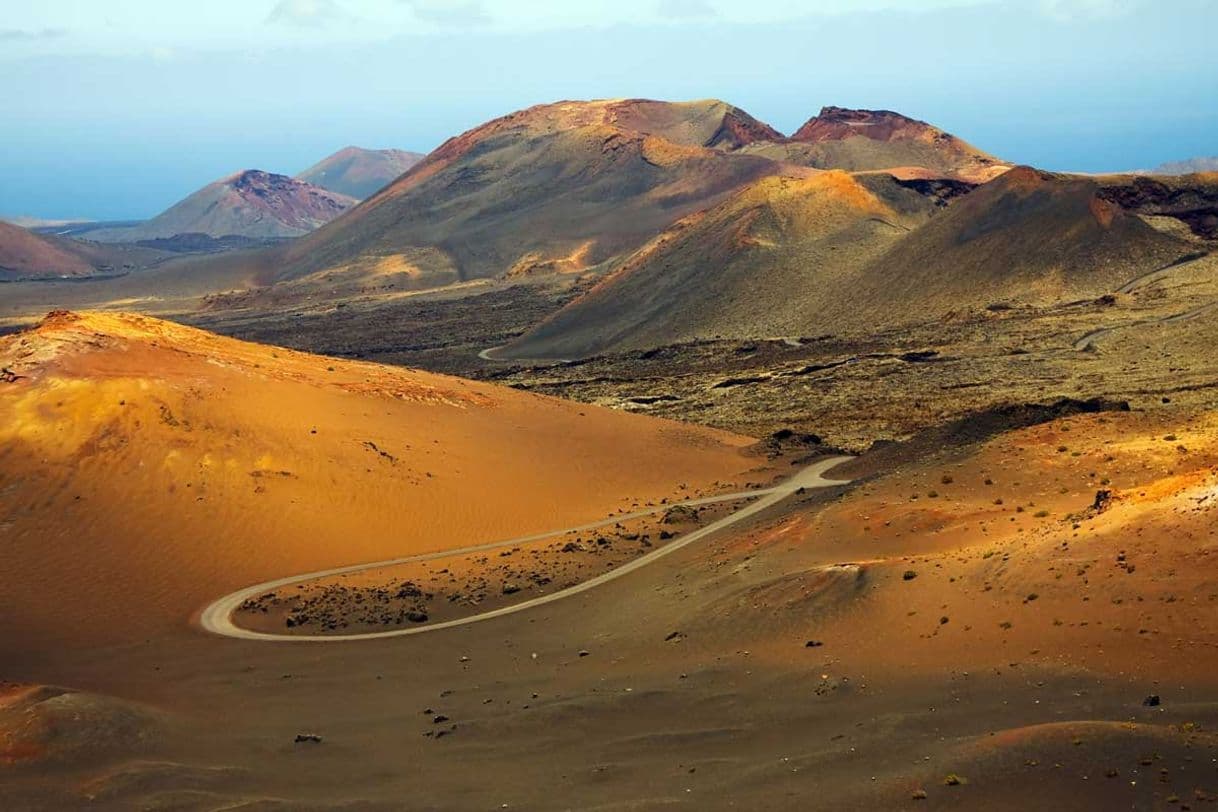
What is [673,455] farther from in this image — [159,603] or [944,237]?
[944,237]

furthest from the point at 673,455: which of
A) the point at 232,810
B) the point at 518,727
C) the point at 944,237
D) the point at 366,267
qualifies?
the point at 366,267

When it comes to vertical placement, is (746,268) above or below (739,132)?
below

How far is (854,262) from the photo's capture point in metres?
93.6

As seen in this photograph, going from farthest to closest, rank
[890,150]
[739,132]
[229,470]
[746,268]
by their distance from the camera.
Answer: [739,132], [890,150], [746,268], [229,470]

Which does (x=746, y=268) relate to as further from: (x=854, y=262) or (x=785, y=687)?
(x=785, y=687)

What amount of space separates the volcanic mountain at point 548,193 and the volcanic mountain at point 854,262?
36817 mm

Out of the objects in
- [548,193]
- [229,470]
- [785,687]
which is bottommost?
[785,687]

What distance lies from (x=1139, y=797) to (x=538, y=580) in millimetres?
19577

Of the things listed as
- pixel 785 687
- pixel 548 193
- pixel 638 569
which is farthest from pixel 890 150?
pixel 785 687

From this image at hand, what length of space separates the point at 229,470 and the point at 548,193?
130 m

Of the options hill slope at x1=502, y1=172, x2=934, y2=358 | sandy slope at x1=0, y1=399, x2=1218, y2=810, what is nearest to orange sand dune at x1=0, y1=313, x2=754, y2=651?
sandy slope at x1=0, y1=399, x2=1218, y2=810

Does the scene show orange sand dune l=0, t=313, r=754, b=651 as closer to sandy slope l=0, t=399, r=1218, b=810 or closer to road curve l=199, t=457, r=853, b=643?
road curve l=199, t=457, r=853, b=643

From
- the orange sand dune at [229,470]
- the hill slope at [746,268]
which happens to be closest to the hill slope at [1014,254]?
the hill slope at [746,268]

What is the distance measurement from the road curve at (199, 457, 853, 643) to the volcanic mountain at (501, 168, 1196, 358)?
42.6 m
